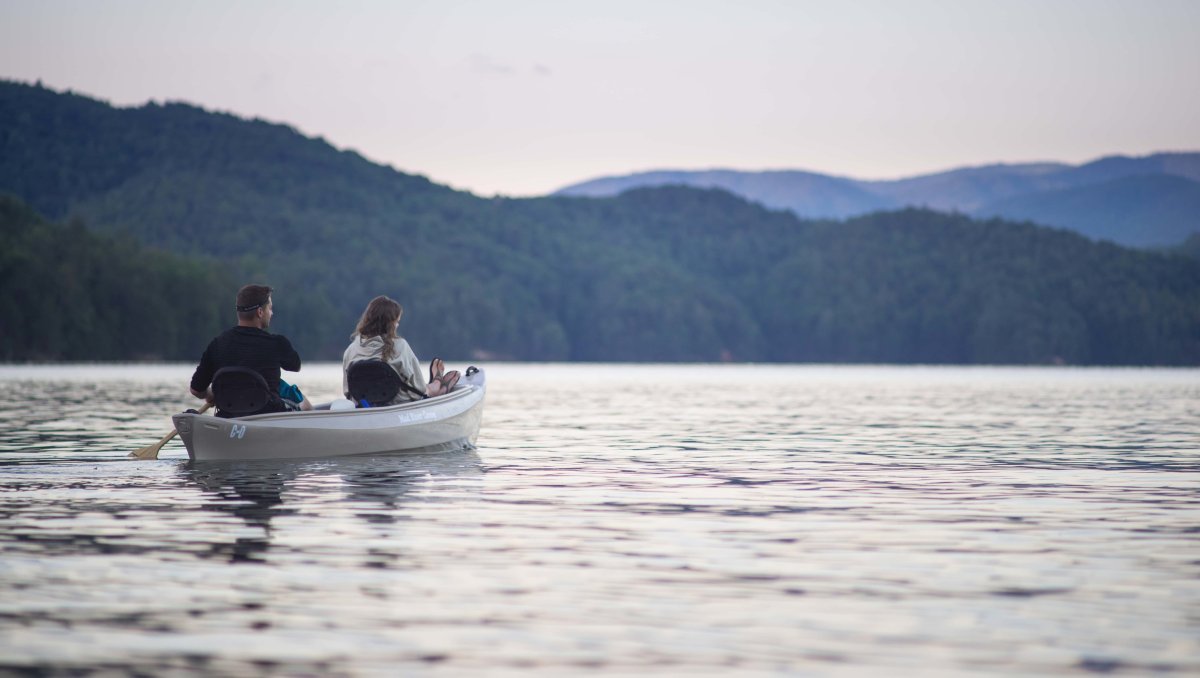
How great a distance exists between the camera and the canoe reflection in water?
12.5 m

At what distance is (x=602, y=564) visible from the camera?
10891mm

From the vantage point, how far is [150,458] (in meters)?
20.5

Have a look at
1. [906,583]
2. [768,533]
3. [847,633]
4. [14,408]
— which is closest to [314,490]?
[768,533]

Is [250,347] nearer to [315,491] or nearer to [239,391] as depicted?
[239,391]

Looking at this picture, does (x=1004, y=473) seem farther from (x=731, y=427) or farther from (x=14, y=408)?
(x=14, y=408)

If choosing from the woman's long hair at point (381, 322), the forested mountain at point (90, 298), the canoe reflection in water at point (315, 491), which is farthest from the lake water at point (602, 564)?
the forested mountain at point (90, 298)

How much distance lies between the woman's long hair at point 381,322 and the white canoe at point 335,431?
0.99 meters

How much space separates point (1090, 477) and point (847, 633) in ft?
38.0

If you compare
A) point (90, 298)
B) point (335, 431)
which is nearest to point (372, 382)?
point (335, 431)

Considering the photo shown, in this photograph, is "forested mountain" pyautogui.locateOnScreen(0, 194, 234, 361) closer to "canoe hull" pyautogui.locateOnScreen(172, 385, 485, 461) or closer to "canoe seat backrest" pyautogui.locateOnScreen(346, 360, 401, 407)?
"canoe hull" pyautogui.locateOnScreen(172, 385, 485, 461)

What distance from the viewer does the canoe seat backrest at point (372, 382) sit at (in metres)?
21.0

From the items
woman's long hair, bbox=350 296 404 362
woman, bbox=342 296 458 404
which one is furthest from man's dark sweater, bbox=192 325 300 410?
woman's long hair, bbox=350 296 404 362

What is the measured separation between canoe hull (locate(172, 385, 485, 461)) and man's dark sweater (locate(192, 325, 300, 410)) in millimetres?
736

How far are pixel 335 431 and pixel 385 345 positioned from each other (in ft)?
4.46
